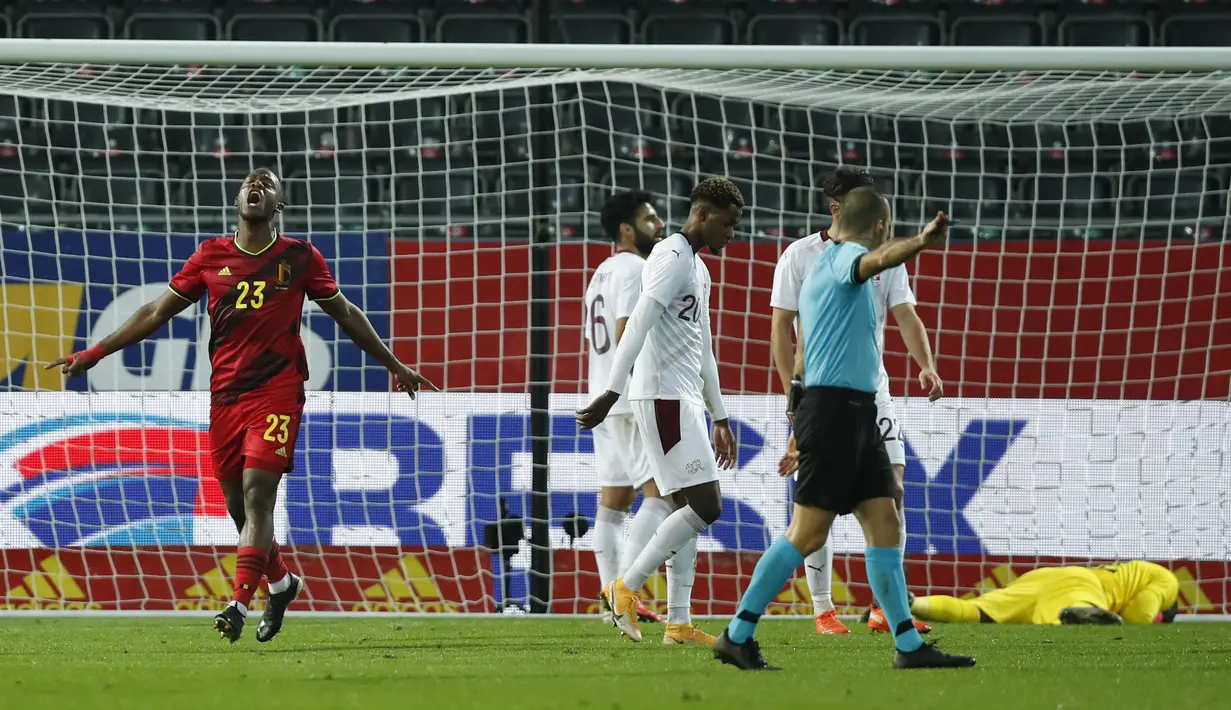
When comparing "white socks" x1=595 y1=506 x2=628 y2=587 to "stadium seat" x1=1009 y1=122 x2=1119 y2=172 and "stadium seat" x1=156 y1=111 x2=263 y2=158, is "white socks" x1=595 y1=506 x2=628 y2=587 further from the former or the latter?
"stadium seat" x1=1009 y1=122 x2=1119 y2=172

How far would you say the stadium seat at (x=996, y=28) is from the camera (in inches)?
504

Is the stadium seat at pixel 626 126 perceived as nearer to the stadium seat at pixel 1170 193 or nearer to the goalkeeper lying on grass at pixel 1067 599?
the stadium seat at pixel 1170 193

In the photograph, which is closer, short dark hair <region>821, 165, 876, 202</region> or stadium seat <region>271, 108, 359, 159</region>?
short dark hair <region>821, 165, 876, 202</region>

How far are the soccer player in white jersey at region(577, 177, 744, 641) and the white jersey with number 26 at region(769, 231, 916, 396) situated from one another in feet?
1.76

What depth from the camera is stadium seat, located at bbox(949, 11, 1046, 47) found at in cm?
1279

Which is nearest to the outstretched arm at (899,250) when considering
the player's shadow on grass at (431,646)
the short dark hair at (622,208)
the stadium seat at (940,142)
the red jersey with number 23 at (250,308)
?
the player's shadow on grass at (431,646)

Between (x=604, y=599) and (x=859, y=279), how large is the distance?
2530 mm

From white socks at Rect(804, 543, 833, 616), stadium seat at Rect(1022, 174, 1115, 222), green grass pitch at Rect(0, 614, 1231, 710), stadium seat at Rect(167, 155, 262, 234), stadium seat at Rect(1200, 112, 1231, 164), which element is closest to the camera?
green grass pitch at Rect(0, 614, 1231, 710)

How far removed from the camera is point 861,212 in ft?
14.9

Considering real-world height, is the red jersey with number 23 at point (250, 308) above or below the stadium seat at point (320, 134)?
below

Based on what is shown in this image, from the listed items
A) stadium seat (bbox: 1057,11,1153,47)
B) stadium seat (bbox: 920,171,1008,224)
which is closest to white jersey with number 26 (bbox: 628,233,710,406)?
stadium seat (bbox: 920,171,1008,224)

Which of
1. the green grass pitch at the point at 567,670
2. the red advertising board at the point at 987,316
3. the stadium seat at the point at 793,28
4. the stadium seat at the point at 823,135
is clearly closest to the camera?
the green grass pitch at the point at 567,670

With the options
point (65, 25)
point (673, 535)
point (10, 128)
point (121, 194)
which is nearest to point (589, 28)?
point (121, 194)

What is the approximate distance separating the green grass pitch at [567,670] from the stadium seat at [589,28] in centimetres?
709
